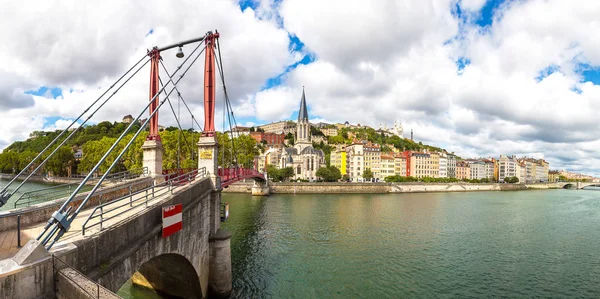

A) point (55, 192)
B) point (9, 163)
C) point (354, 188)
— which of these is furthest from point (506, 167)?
point (9, 163)

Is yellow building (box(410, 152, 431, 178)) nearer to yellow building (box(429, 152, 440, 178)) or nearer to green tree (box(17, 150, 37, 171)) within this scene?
yellow building (box(429, 152, 440, 178))

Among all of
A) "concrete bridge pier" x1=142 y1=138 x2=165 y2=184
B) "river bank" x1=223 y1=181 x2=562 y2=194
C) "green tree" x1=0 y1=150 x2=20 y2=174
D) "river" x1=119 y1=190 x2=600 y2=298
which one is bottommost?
"river bank" x1=223 y1=181 x2=562 y2=194

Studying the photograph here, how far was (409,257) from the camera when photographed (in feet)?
81.4

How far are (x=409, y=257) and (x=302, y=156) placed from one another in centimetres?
10393

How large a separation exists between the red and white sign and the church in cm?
10957

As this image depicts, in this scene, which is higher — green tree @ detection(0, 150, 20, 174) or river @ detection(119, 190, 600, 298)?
green tree @ detection(0, 150, 20, 174)

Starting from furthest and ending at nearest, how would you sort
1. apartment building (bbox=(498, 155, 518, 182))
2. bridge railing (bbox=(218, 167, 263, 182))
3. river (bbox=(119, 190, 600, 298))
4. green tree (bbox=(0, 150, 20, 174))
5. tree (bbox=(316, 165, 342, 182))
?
apartment building (bbox=(498, 155, 518, 182))
tree (bbox=(316, 165, 342, 182))
green tree (bbox=(0, 150, 20, 174))
bridge railing (bbox=(218, 167, 263, 182))
river (bbox=(119, 190, 600, 298))

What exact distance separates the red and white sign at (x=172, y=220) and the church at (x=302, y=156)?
359ft

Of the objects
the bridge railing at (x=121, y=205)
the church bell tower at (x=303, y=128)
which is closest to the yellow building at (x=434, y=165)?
the church bell tower at (x=303, y=128)

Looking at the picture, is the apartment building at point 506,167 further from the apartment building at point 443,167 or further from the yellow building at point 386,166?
the yellow building at point 386,166

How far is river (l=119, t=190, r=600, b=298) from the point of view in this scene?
1867 cm

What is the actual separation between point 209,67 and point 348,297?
1343 cm

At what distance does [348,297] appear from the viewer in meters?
17.2

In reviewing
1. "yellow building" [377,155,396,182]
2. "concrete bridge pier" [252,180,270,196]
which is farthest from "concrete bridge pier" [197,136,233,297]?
"yellow building" [377,155,396,182]
